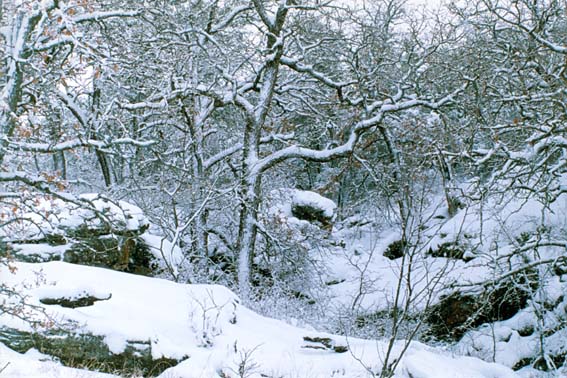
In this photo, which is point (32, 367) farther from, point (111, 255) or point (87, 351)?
point (111, 255)

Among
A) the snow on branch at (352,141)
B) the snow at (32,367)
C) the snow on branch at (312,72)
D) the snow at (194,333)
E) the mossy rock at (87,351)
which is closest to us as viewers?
the snow at (32,367)

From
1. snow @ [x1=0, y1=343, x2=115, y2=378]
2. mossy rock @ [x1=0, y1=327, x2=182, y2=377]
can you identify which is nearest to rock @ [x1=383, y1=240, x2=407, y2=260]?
mossy rock @ [x1=0, y1=327, x2=182, y2=377]

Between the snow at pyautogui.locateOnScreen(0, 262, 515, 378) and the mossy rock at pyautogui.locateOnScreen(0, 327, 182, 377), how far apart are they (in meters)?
0.10

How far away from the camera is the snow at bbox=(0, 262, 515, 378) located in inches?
268

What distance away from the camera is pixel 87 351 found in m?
6.54

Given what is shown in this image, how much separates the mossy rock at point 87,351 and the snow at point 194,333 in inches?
3.8

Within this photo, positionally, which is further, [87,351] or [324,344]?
[324,344]

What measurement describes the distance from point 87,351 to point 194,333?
153 centimetres

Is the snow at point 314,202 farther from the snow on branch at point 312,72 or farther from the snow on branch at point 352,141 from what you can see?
the snow on branch at point 312,72

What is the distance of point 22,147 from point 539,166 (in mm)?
7747

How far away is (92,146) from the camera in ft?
24.5

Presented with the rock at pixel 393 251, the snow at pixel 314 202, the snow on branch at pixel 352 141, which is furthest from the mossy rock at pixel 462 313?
the rock at pixel 393 251

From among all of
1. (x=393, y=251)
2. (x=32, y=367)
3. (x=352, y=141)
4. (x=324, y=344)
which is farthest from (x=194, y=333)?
(x=393, y=251)

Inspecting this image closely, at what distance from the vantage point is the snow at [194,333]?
22.3 ft
